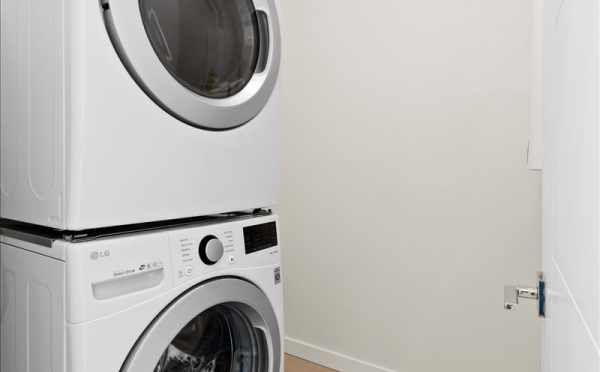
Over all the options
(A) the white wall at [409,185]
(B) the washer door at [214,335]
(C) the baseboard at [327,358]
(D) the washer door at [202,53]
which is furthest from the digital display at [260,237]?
(C) the baseboard at [327,358]

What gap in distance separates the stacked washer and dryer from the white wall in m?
0.97

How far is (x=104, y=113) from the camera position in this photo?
0.87 m

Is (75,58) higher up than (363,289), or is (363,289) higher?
(75,58)

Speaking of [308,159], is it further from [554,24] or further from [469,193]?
[554,24]

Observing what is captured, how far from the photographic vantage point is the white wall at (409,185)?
1.77m

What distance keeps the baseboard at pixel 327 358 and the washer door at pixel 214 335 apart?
3.24 feet

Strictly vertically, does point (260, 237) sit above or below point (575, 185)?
below

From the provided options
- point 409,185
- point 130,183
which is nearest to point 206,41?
point 130,183

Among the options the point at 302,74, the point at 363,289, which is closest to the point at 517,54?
the point at 302,74

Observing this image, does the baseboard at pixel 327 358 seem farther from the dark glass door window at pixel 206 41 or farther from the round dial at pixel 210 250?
the dark glass door window at pixel 206 41

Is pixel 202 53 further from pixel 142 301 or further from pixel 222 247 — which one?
pixel 142 301

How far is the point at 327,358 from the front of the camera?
2.27 meters

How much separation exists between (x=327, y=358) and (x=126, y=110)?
1.77 metres

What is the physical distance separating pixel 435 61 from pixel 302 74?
2.36ft
